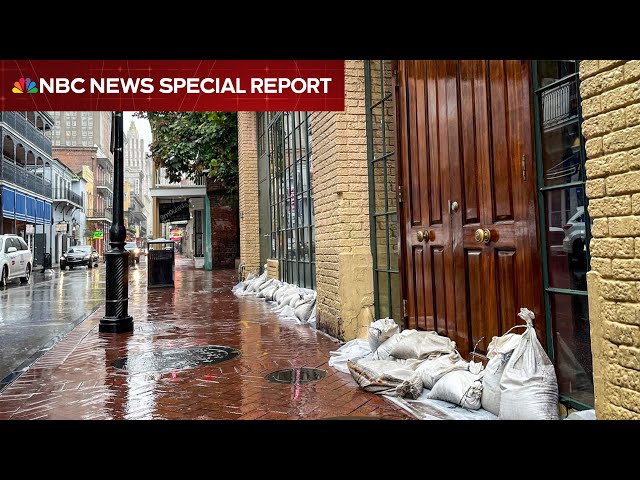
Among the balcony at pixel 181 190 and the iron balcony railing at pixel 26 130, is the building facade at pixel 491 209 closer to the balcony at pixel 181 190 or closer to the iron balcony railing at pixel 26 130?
the balcony at pixel 181 190

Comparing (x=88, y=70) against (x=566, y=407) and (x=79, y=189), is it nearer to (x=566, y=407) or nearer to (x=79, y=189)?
(x=566, y=407)

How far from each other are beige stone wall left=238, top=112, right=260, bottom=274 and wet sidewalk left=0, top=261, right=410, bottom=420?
599cm

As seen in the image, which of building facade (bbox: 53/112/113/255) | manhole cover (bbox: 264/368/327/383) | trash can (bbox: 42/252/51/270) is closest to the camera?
manhole cover (bbox: 264/368/327/383)

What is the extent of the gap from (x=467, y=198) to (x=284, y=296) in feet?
19.7

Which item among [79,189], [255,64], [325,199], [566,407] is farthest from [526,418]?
[79,189]

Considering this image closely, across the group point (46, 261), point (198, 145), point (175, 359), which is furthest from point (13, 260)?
point (175, 359)

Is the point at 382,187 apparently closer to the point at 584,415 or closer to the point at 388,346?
the point at 388,346

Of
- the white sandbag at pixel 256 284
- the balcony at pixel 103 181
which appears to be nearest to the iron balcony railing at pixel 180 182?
the white sandbag at pixel 256 284

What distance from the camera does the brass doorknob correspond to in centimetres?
363

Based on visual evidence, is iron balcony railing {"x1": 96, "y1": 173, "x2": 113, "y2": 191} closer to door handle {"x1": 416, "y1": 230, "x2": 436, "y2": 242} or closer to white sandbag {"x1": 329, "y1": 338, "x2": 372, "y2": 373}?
white sandbag {"x1": 329, "y1": 338, "x2": 372, "y2": 373}

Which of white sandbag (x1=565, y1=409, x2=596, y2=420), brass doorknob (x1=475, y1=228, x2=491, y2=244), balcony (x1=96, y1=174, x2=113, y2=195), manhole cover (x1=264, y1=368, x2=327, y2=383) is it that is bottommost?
manhole cover (x1=264, y1=368, x2=327, y2=383)

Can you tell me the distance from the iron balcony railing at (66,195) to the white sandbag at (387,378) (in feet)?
144

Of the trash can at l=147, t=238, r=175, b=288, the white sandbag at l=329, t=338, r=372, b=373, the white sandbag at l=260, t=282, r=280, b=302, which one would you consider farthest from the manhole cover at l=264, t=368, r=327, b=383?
the trash can at l=147, t=238, r=175, b=288
